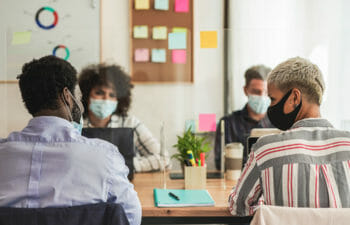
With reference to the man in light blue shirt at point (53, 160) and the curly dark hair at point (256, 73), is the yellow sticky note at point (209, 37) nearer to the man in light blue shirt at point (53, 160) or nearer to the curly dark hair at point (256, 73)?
the curly dark hair at point (256, 73)

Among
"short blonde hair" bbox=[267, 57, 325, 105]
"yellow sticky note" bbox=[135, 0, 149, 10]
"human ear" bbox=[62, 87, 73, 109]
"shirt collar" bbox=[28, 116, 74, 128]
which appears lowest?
"shirt collar" bbox=[28, 116, 74, 128]

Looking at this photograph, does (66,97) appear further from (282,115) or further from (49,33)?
(49,33)

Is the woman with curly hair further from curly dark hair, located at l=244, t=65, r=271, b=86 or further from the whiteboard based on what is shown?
curly dark hair, located at l=244, t=65, r=271, b=86

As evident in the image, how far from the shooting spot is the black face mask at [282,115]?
141cm

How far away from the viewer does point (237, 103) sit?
2.51 metres

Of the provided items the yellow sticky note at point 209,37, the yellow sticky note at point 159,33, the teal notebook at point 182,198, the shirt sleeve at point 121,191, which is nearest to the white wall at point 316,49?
the yellow sticky note at point 209,37

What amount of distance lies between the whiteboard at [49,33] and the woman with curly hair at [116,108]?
14 cm

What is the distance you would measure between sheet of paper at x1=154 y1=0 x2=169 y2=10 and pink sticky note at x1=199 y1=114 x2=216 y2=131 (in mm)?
1338

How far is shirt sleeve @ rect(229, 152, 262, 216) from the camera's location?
1285 mm

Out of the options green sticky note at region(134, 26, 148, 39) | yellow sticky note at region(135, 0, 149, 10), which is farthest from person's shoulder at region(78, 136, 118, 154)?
yellow sticky note at region(135, 0, 149, 10)

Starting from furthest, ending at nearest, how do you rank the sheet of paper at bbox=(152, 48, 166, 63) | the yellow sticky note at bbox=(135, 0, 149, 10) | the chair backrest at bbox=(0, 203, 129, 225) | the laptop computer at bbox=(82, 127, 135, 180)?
the yellow sticky note at bbox=(135, 0, 149, 10) < the sheet of paper at bbox=(152, 48, 166, 63) < the laptop computer at bbox=(82, 127, 135, 180) < the chair backrest at bbox=(0, 203, 129, 225)

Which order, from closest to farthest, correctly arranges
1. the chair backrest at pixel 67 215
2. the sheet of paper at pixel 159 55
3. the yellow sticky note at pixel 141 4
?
the chair backrest at pixel 67 215 → the sheet of paper at pixel 159 55 → the yellow sticky note at pixel 141 4

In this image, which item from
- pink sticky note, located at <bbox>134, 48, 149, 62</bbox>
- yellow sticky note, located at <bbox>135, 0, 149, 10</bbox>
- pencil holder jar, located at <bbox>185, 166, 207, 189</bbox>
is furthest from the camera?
yellow sticky note, located at <bbox>135, 0, 149, 10</bbox>

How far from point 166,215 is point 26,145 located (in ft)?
2.03
